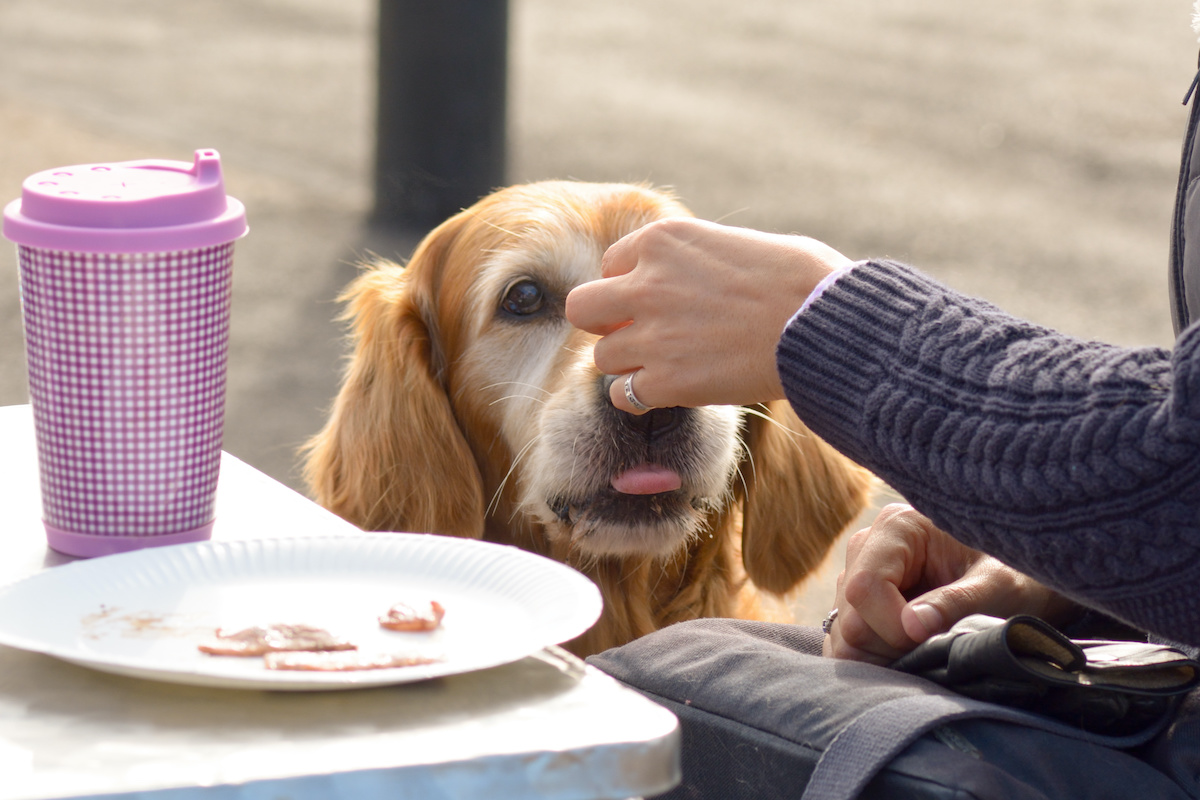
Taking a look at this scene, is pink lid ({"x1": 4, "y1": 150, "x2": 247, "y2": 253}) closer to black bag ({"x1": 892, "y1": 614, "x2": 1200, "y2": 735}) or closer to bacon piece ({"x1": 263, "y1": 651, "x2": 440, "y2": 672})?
bacon piece ({"x1": 263, "y1": 651, "x2": 440, "y2": 672})

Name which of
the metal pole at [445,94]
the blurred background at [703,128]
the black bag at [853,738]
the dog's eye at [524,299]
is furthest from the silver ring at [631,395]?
the metal pole at [445,94]

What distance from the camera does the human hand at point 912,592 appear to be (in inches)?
58.3

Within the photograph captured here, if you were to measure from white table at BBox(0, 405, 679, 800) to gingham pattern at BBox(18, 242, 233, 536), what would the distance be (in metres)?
0.22

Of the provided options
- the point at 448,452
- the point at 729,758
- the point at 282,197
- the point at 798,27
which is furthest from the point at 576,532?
the point at 798,27

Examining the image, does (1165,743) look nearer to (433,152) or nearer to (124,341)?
(124,341)

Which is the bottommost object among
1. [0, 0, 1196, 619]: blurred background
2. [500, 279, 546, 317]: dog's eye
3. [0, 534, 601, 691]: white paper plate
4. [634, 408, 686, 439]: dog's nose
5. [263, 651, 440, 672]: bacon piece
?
[0, 0, 1196, 619]: blurred background

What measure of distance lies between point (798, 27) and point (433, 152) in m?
5.37

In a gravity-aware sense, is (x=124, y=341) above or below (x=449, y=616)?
above

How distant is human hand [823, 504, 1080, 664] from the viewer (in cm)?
148

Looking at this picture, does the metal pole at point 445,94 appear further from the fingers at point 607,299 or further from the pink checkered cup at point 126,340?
the pink checkered cup at point 126,340

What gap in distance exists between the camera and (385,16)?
609 cm

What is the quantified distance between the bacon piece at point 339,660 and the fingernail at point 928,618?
28.9 inches

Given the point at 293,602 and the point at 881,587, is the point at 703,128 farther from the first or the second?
the point at 293,602

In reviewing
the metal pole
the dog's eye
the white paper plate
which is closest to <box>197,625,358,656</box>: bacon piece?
the white paper plate
